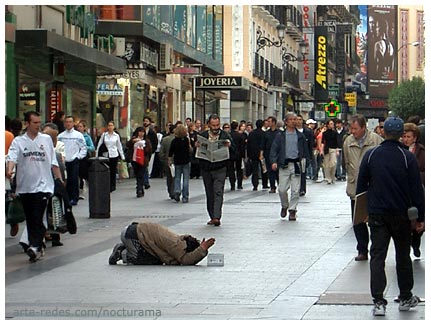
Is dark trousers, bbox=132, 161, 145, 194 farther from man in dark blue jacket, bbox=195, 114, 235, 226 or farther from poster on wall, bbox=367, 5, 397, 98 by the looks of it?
poster on wall, bbox=367, 5, 397, 98

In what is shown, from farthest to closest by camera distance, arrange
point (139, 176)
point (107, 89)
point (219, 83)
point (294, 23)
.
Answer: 1. point (294, 23)
2. point (219, 83)
3. point (107, 89)
4. point (139, 176)

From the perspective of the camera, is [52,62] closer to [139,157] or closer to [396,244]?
[139,157]

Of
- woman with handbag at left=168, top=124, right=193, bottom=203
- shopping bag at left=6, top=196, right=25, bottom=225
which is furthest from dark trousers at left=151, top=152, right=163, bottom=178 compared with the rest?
shopping bag at left=6, top=196, right=25, bottom=225

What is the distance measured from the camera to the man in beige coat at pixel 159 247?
41.7 ft

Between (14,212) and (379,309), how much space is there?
7.17 m

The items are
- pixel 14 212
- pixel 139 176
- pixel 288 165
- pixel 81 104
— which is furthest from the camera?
pixel 81 104

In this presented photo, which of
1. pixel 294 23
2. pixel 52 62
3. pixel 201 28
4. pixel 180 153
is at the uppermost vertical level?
pixel 294 23

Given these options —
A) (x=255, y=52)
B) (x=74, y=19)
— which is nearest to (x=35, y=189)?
(x=74, y=19)

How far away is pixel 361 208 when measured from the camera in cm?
1016

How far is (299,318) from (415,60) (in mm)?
149776

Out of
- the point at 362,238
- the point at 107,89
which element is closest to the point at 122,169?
the point at 107,89

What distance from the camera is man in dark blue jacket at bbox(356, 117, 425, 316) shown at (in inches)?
379

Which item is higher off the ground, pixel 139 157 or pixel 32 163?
pixel 32 163

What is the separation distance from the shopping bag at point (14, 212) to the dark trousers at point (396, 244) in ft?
22.1
